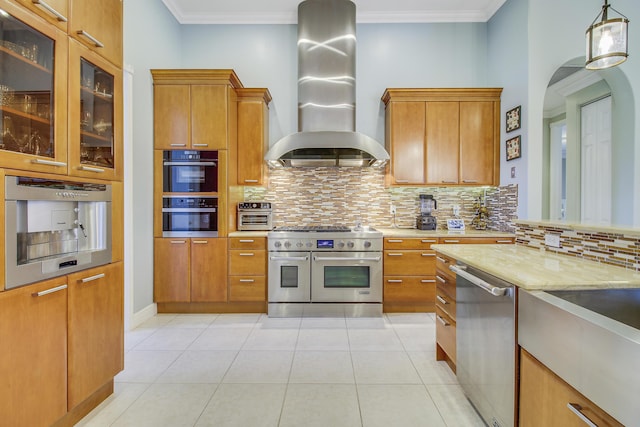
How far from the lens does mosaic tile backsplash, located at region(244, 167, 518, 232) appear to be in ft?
13.4

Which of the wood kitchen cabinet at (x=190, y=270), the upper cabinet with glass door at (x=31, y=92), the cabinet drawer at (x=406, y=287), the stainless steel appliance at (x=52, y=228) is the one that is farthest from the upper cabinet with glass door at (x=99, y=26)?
the cabinet drawer at (x=406, y=287)

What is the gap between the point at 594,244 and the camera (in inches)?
62.9

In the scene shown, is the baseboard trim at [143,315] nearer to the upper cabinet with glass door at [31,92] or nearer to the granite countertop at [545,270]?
the upper cabinet with glass door at [31,92]

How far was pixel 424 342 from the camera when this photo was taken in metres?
2.74

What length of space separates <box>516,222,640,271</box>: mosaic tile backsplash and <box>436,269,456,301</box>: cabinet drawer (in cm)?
59

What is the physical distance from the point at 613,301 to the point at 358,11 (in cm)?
400

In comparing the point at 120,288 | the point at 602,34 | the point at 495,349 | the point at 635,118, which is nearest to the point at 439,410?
the point at 495,349

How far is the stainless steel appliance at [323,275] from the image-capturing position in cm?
340

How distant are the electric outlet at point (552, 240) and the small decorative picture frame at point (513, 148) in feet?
5.69

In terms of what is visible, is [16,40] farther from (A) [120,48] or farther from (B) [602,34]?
(B) [602,34]

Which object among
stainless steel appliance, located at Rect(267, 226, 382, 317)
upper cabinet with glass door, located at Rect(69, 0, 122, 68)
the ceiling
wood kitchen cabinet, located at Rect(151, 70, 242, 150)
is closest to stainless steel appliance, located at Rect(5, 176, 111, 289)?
upper cabinet with glass door, located at Rect(69, 0, 122, 68)

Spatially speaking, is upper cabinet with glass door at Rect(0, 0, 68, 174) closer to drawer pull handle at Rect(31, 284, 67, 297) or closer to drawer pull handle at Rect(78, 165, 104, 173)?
drawer pull handle at Rect(78, 165, 104, 173)

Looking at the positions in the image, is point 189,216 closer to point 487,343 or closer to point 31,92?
point 31,92

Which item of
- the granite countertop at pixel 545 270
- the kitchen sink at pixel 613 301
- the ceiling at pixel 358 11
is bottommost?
the kitchen sink at pixel 613 301
